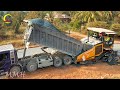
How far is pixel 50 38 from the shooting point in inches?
402

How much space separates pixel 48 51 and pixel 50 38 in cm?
60

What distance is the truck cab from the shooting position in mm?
9672

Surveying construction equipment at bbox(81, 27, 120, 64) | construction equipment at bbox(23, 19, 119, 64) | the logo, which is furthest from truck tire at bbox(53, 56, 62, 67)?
the logo

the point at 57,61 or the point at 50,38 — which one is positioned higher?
the point at 50,38

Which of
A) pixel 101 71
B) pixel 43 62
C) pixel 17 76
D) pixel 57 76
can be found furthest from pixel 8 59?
pixel 101 71

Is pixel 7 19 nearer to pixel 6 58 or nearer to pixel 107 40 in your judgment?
pixel 6 58

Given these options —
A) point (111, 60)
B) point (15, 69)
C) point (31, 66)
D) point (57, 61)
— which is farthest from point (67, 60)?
point (15, 69)

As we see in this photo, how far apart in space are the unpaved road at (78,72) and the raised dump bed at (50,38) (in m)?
0.38

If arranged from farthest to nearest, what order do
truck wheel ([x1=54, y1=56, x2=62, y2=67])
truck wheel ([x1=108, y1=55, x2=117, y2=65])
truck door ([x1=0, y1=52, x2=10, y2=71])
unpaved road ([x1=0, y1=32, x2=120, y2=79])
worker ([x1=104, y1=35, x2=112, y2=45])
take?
truck wheel ([x1=108, y1=55, x2=117, y2=65]), worker ([x1=104, y1=35, x2=112, y2=45]), truck wheel ([x1=54, y1=56, x2=62, y2=67]), unpaved road ([x1=0, y1=32, x2=120, y2=79]), truck door ([x1=0, y1=52, x2=10, y2=71])

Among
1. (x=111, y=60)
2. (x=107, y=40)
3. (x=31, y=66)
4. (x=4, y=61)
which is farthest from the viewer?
(x=111, y=60)

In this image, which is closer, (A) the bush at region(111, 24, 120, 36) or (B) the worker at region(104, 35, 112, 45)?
(A) the bush at region(111, 24, 120, 36)

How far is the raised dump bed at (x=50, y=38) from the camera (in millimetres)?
9867

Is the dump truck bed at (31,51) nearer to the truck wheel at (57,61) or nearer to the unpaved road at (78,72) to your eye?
the truck wheel at (57,61)

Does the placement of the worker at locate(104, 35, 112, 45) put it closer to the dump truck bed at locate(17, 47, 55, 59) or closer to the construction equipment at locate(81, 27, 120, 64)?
the construction equipment at locate(81, 27, 120, 64)
